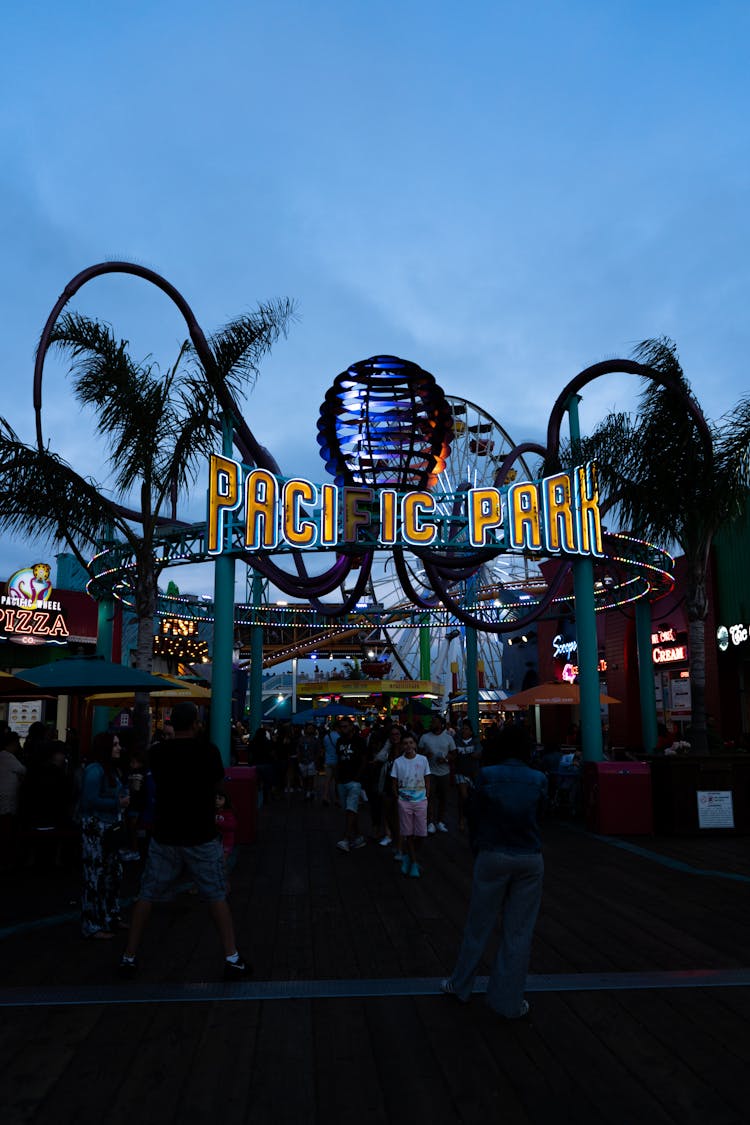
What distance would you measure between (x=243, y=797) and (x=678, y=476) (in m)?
9.03

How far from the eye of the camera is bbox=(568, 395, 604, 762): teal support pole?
14.5 m

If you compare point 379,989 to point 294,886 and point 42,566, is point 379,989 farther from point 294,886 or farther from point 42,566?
point 42,566

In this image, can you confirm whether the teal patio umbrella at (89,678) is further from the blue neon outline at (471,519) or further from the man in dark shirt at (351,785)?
the blue neon outline at (471,519)

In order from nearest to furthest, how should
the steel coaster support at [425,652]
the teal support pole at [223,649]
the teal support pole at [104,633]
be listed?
the teal support pole at [223,649], the teal support pole at [104,633], the steel coaster support at [425,652]

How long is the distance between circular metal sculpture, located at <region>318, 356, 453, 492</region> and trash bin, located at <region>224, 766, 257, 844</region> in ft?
23.3

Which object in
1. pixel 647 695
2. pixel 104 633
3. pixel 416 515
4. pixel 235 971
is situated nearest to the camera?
pixel 235 971

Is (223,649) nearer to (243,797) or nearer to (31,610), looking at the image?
(243,797)

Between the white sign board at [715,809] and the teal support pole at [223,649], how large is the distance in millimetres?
7280

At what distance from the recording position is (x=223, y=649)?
1389 cm

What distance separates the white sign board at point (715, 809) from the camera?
42.9 feet

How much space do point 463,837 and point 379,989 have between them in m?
8.02

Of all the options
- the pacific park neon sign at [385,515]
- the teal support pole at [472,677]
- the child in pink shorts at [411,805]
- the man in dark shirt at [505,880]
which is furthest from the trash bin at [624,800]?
the teal support pole at [472,677]

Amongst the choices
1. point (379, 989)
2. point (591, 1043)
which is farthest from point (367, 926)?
point (591, 1043)

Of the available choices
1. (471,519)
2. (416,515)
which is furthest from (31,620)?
(471,519)
